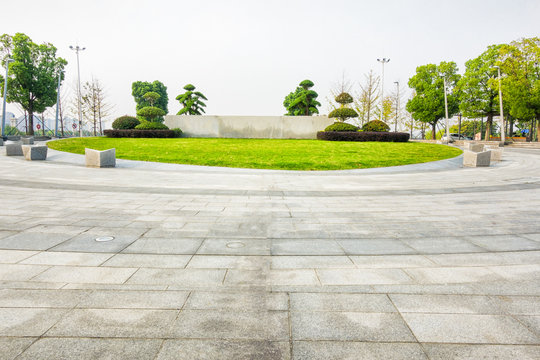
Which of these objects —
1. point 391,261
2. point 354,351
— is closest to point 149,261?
point 354,351

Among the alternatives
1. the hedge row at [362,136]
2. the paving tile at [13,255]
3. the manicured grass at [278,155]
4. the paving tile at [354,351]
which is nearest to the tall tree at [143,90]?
Answer: the manicured grass at [278,155]

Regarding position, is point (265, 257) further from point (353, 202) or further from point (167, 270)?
point (353, 202)

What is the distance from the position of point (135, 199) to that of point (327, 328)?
6881 mm

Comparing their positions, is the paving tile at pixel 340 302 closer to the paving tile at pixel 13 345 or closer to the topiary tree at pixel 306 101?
the paving tile at pixel 13 345

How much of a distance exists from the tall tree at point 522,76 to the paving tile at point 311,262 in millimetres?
42891

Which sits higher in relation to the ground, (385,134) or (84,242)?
(385,134)

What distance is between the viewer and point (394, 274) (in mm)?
3857

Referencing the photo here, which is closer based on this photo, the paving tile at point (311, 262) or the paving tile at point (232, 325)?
the paving tile at point (232, 325)

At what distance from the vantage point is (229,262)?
4.18 metres

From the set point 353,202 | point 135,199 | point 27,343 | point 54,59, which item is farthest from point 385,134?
point 54,59

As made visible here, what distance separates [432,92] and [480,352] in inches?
2222

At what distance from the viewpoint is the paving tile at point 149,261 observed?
4062 millimetres

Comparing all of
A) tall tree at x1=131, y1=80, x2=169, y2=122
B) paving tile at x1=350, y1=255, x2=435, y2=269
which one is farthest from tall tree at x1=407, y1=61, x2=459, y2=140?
tall tree at x1=131, y1=80, x2=169, y2=122

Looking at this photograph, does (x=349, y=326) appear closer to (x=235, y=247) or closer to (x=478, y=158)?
(x=235, y=247)
